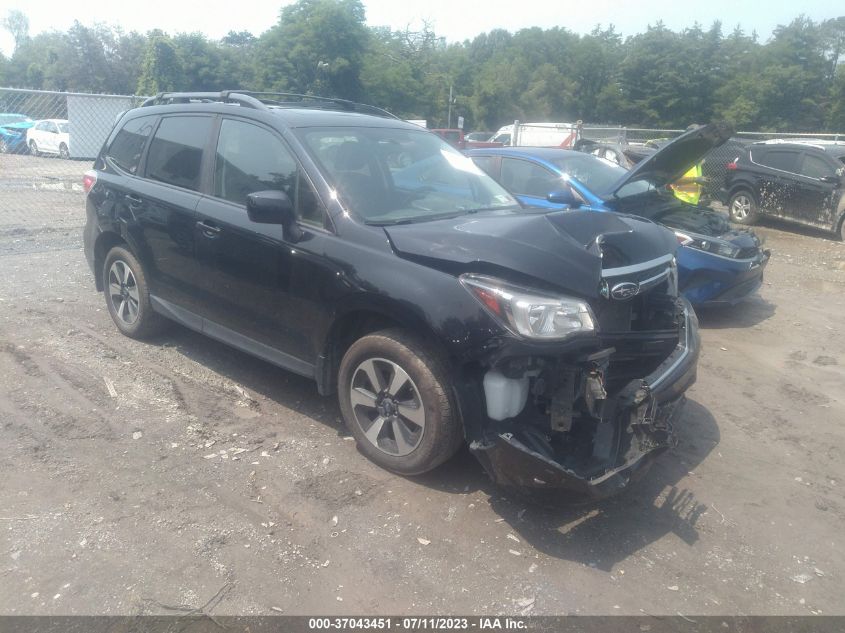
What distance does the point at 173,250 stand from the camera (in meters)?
4.80

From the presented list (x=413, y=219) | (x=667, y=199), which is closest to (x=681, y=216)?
(x=667, y=199)

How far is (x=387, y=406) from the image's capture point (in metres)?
3.67

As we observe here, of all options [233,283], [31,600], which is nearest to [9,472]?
[31,600]

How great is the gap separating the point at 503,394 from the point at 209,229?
240 centimetres

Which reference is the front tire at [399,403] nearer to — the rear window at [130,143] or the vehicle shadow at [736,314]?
the rear window at [130,143]

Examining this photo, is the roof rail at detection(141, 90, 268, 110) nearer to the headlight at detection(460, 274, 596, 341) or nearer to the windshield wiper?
the windshield wiper

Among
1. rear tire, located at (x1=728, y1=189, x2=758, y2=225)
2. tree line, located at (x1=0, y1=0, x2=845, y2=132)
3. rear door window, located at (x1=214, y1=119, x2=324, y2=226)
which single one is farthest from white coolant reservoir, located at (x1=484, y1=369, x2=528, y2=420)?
tree line, located at (x1=0, y1=0, x2=845, y2=132)

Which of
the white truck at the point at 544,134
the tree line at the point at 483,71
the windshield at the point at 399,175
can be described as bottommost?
the windshield at the point at 399,175

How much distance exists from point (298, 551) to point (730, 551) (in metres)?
2.06

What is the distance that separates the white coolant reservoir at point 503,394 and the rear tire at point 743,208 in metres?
12.3

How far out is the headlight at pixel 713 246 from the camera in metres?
6.63

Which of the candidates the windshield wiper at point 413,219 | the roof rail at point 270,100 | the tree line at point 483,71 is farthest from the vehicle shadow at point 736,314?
the tree line at point 483,71

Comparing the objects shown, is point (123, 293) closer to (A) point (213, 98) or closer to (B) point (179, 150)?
(B) point (179, 150)

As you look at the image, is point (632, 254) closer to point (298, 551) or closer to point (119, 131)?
point (298, 551)
